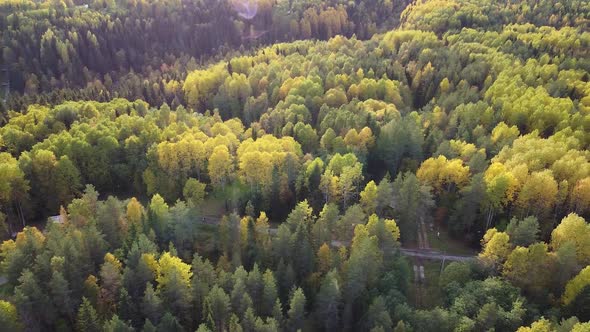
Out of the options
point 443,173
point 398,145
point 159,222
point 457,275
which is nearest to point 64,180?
point 159,222

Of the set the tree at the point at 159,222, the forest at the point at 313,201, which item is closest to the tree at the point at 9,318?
the forest at the point at 313,201

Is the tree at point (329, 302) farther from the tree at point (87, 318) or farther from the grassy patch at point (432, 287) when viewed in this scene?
the tree at point (87, 318)

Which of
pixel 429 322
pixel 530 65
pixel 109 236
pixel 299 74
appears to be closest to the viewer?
pixel 429 322

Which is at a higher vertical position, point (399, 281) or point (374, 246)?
point (374, 246)

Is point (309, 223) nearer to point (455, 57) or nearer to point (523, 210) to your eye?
point (523, 210)

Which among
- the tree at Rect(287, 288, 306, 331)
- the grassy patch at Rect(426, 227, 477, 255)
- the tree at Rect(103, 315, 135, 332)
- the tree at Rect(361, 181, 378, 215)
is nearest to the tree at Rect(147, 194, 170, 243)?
the tree at Rect(103, 315, 135, 332)

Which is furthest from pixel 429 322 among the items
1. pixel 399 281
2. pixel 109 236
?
pixel 109 236
